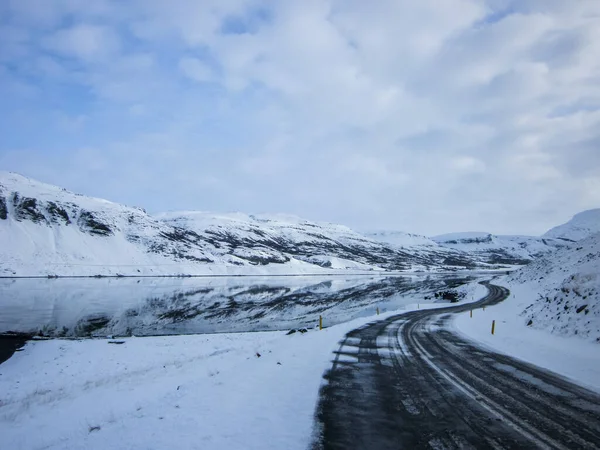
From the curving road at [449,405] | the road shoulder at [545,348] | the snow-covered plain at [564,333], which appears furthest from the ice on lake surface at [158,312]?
the curving road at [449,405]

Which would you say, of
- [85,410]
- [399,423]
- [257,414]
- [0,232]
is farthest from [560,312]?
[0,232]

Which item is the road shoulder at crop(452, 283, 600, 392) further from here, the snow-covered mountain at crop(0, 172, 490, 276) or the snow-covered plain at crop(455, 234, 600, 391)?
the snow-covered mountain at crop(0, 172, 490, 276)

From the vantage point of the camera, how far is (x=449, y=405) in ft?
30.1

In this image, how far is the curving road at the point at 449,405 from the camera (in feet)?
23.3

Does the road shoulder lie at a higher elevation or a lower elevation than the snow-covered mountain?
lower

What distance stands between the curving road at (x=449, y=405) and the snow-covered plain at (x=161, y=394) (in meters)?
0.86

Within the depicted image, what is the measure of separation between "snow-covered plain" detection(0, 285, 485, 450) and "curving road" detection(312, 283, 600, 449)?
2.83 feet

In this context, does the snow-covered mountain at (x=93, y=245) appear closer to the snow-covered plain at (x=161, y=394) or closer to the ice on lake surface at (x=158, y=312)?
the ice on lake surface at (x=158, y=312)

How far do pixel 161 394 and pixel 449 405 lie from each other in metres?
8.92

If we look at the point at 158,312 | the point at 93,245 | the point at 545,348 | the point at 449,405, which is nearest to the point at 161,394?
the point at 449,405

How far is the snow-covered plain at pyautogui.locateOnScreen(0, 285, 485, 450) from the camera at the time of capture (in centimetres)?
734

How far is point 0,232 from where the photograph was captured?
3681 inches


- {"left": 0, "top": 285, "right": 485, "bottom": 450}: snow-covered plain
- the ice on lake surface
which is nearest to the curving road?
{"left": 0, "top": 285, "right": 485, "bottom": 450}: snow-covered plain

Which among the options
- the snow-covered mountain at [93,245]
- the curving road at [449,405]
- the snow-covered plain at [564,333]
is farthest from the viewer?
the snow-covered mountain at [93,245]
